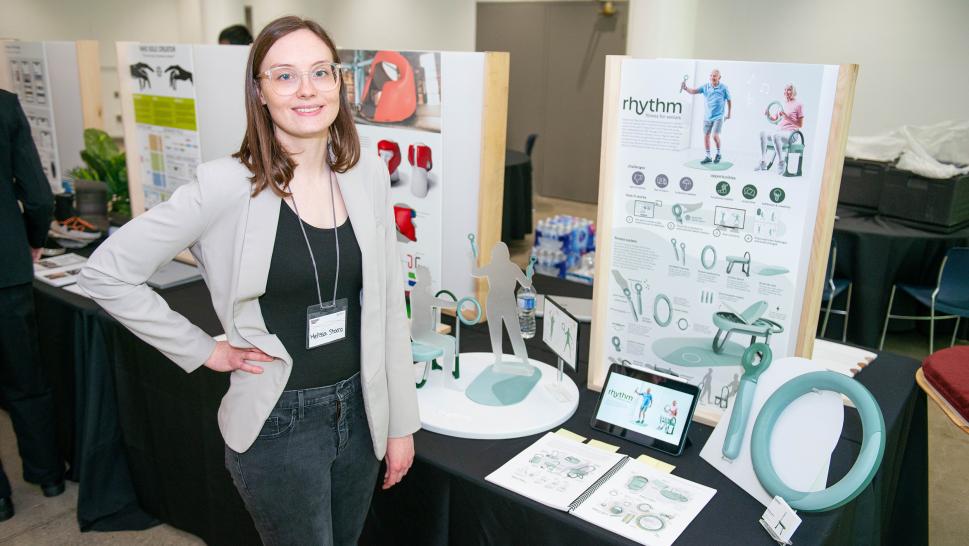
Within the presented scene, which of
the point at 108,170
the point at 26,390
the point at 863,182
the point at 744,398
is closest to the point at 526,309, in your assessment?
the point at 744,398

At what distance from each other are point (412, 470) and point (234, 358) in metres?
0.48

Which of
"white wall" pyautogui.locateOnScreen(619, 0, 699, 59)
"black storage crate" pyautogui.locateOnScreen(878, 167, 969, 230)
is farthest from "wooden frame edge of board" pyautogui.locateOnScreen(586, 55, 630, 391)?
"white wall" pyautogui.locateOnScreen(619, 0, 699, 59)

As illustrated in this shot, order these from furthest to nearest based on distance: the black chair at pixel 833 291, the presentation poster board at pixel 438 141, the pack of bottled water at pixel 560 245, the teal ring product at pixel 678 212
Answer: the pack of bottled water at pixel 560 245, the black chair at pixel 833 291, the presentation poster board at pixel 438 141, the teal ring product at pixel 678 212

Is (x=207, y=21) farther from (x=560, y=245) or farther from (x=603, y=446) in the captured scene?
(x=603, y=446)

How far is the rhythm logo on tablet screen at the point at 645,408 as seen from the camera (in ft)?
5.01

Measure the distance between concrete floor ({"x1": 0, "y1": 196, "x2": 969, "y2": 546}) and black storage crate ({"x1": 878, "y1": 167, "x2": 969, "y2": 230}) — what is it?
111 cm

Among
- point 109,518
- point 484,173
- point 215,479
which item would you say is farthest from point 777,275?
point 109,518

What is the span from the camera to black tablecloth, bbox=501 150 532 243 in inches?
225

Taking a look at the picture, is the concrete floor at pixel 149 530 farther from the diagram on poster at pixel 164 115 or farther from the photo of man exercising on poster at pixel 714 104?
the photo of man exercising on poster at pixel 714 104

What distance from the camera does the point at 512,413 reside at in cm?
166

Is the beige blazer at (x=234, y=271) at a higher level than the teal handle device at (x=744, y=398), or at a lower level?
higher

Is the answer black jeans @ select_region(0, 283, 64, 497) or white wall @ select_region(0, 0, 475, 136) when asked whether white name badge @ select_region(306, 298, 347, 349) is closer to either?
black jeans @ select_region(0, 283, 64, 497)

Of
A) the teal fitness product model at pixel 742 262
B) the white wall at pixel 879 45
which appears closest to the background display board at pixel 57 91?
the teal fitness product model at pixel 742 262

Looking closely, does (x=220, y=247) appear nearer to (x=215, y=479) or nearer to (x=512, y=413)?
(x=512, y=413)
